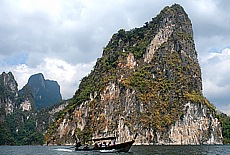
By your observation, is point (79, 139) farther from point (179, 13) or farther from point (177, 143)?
point (179, 13)

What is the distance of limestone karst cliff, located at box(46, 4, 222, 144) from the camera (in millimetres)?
110688

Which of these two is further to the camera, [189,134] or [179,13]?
[179,13]

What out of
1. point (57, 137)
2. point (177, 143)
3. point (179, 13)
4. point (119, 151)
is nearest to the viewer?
point (119, 151)

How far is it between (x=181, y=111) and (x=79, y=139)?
35.7m

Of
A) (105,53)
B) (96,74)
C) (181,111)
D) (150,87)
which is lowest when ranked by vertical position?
(181,111)

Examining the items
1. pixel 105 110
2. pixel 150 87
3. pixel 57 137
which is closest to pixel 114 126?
pixel 105 110

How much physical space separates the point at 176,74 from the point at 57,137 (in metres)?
50.3

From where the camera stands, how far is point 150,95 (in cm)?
11700

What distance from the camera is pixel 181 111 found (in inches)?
4456

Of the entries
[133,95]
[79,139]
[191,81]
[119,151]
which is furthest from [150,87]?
[119,151]

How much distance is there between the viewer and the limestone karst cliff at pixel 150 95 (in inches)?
4358

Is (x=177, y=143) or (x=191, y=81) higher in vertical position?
(x=191, y=81)

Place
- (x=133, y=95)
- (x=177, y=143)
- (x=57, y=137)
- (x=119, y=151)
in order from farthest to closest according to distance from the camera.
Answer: (x=57, y=137) → (x=133, y=95) → (x=177, y=143) → (x=119, y=151)

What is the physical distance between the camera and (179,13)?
14038 centimetres
